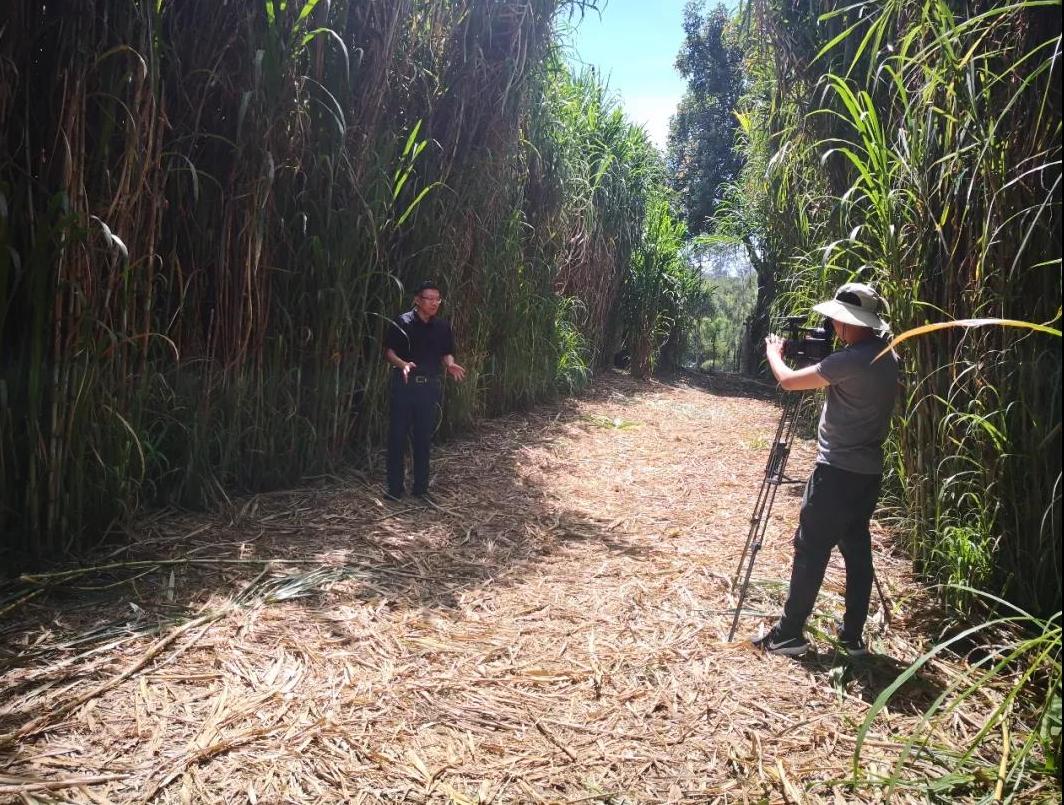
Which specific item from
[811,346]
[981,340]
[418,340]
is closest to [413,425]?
[418,340]

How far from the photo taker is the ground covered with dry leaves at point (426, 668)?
1.83m

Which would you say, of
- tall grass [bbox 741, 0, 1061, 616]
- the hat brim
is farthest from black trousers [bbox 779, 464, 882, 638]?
the hat brim

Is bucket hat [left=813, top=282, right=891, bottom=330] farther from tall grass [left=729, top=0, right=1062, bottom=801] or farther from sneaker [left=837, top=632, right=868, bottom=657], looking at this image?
sneaker [left=837, top=632, right=868, bottom=657]

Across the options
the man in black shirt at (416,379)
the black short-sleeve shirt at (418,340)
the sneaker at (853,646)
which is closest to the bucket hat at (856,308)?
the sneaker at (853,646)

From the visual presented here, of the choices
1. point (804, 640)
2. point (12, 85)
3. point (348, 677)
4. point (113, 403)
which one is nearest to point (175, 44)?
point (12, 85)

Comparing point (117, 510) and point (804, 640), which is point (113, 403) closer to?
point (117, 510)

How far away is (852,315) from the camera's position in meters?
2.42

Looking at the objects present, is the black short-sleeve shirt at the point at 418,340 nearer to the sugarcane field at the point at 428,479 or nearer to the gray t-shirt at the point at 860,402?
the sugarcane field at the point at 428,479

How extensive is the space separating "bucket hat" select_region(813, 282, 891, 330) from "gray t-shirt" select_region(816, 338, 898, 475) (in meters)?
0.08

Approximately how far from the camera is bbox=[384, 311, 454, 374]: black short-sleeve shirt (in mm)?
4184

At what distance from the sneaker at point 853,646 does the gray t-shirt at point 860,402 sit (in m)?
0.62

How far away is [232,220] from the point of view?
3512mm

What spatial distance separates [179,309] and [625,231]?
7187 mm

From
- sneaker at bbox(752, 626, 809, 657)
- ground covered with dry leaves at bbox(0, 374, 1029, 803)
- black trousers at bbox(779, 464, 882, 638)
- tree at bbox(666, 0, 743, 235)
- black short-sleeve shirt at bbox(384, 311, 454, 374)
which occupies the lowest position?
ground covered with dry leaves at bbox(0, 374, 1029, 803)
